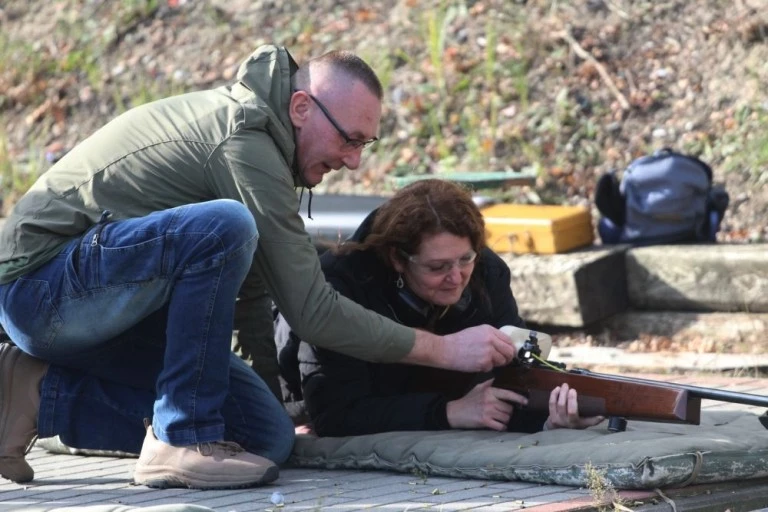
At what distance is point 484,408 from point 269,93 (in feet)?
4.21

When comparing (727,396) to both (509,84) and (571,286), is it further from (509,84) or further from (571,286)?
(509,84)

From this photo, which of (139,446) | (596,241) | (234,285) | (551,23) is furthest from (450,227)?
(551,23)

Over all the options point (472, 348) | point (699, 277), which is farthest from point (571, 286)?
point (472, 348)

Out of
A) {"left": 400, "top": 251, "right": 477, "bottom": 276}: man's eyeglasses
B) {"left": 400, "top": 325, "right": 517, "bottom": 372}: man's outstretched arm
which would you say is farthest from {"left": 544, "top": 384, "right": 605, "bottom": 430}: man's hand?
{"left": 400, "top": 251, "right": 477, "bottom": 276}: man's eyeglasses

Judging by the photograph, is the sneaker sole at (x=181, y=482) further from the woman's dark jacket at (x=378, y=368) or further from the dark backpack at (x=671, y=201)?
the dark backpack at (x=671, y=201)

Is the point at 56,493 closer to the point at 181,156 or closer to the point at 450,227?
the point at 181,156

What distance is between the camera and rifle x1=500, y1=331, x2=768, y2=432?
398 cm

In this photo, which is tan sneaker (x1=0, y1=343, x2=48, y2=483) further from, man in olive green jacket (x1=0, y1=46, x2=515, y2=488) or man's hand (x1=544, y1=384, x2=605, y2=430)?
man's hand (x1=544, y1=384, x2=605, y2=430)

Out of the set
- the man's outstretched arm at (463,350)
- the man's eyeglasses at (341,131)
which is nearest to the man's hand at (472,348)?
the man's outstretched arm at (463,350)

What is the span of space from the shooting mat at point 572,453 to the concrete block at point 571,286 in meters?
1.75

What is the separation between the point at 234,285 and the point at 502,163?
14.6 ft

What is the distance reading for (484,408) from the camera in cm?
449

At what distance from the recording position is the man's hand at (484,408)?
4.48 meters

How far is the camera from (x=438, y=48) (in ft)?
28.8
